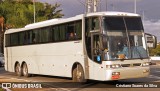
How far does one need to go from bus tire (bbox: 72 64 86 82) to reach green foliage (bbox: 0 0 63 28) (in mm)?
44034

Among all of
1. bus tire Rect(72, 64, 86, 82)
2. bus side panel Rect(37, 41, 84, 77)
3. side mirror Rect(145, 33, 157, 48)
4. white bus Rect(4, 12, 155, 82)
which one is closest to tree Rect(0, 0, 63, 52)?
bus side panel Rect(37, 41, 84, 77)

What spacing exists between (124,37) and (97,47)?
1276 millimetres

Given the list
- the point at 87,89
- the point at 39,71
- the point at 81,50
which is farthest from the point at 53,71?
the point at 87,89

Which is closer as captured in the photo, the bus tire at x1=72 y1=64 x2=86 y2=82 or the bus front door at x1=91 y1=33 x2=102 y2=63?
the bus front door at x1=91 y1=33 x2=102 y2=63

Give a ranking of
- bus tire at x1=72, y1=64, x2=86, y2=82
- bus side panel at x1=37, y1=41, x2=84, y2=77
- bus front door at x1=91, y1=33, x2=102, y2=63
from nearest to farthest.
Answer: bus front door at x1=91, y1=33, x2=102, y2=63 < bus tire at x1=72, y1=64, x2=86, y2=82 < bus side panel at x1=37, y1=41, x2=84, y2=77

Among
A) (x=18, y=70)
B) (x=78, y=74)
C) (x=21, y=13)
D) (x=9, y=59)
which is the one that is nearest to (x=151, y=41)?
(x=78, y=74)

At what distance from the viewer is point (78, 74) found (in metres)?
20.3

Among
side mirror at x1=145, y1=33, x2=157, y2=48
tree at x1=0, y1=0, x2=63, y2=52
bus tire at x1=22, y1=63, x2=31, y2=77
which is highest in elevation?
tree at x1=0, y1=0, x2=63, y2=52

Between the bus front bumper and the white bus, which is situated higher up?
the white bus

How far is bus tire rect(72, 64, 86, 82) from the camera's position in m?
19.9

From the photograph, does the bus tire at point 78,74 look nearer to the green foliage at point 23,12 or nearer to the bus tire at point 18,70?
the bus tire at point 18,70

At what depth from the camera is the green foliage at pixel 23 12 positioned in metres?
65.4

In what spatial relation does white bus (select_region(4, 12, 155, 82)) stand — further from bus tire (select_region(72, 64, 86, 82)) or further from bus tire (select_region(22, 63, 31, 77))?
bus tire (select_region(22, 63, 31, 77))

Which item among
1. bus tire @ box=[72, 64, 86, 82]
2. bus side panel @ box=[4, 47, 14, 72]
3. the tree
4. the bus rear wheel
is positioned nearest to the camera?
bus tire @ box=[72, 64, 86, 82]
